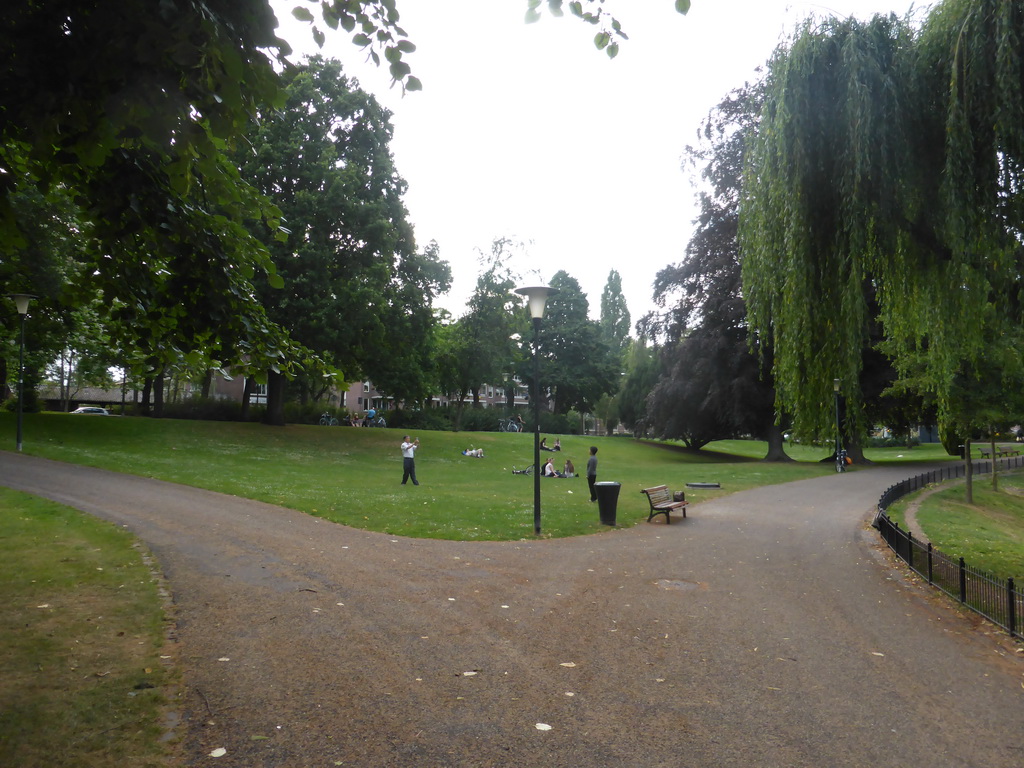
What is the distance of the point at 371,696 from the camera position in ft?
16.8

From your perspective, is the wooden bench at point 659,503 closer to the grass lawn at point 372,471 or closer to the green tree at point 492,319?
the grass lawn at point 372,471

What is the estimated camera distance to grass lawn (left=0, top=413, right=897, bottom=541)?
14523mm

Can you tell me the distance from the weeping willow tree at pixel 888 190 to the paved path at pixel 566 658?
3.09m

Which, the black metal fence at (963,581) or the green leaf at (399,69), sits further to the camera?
the black metal fence at (963,581)

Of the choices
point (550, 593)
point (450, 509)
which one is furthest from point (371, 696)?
point (450, 509)

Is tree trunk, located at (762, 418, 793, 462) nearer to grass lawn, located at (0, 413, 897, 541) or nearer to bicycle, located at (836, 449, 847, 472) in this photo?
grass lawn, located at (0, 413, 897, 541)

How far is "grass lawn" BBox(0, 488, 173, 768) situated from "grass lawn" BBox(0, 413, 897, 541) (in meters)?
5.28

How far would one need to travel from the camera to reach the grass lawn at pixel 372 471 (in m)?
14.5

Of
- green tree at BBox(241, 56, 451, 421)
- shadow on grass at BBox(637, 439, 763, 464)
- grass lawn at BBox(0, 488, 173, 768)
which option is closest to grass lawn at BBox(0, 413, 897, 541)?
green tree at BBox(241, 56, 451, 421)

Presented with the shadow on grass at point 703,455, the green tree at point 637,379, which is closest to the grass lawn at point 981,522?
the shadow on grass at point 703,455

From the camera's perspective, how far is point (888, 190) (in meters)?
9.04

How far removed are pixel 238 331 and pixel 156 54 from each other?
3595 mm

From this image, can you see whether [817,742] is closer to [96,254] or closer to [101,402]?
[96,254]

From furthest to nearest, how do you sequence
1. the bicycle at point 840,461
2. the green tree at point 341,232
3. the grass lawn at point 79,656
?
the bicycle at point 840,461, the green tree at point 341,232, the grass lawn at point 79,656
